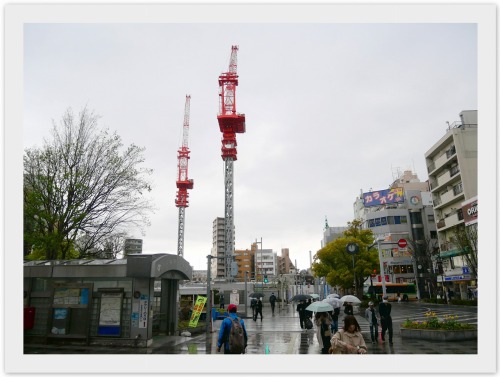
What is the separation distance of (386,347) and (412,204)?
5498cm

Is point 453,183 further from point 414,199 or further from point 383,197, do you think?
point 383,197

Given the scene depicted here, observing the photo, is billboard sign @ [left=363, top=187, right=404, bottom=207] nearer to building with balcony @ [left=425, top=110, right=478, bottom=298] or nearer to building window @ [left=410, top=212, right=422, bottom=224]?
building window @ [left=410, top=212, right=422, bottom=224]

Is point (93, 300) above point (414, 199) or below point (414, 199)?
below

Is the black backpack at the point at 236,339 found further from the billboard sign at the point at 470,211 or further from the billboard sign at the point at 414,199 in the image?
the billboard sign at the point at 414,199

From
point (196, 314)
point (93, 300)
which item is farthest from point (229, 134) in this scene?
point (93, 300)

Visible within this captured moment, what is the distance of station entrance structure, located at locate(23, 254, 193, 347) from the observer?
1323 centimetres


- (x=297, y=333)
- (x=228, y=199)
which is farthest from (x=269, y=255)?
(x=297, y=333)

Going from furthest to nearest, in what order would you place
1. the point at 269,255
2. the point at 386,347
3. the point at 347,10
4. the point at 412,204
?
the point at 269,255 → the point at 412,204 → the point at 386,347 → the point at 347,10

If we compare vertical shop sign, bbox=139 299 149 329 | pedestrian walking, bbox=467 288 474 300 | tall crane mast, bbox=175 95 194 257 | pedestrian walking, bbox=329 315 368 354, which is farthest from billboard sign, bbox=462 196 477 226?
tall crane mast, bbox=175 95 194 257

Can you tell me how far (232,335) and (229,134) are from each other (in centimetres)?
6306

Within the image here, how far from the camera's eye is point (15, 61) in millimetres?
8250

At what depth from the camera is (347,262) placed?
4512 cm

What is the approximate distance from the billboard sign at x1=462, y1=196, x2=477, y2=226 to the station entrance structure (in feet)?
103
